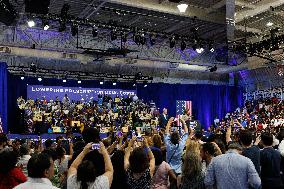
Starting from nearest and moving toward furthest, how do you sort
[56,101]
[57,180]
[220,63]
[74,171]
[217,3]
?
1. [74,171]
2. [57,180]
3. [217,3]
4. [56,101]
5. [220,63]

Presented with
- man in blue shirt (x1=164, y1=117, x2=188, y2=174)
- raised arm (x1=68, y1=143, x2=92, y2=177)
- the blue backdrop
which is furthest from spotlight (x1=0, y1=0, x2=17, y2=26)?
the blue backdrop

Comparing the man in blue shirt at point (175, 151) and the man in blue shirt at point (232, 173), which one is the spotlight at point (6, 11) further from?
the man in blue shirt at point (232, 173)

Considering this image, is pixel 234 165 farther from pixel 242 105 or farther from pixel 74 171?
pixel 242 105

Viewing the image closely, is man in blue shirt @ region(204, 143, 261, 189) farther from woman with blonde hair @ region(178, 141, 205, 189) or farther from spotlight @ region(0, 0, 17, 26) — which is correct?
spotlight @ region(0, 0, 17, 26)

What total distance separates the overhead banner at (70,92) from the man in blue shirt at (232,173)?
15.5m

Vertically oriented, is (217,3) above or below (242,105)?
above

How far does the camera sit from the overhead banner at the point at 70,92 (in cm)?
1773

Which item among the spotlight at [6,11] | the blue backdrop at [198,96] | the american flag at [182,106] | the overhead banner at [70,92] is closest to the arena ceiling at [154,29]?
the spotlight at [6,11]

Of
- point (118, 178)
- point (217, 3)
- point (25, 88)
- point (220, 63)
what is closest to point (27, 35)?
point (25, 88)

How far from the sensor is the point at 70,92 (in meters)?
18.6

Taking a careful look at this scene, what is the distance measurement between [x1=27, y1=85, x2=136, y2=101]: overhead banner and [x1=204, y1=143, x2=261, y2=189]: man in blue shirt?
15.5 meters

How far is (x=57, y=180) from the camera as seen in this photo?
4535 mm

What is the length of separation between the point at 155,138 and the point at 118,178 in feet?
3.84

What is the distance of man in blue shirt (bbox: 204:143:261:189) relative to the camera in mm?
3354
